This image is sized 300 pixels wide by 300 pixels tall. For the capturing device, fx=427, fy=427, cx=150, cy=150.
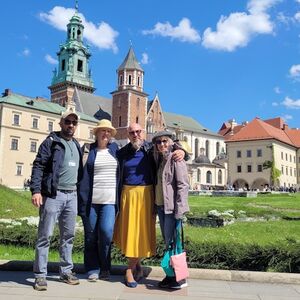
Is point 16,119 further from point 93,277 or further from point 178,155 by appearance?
point 178,155

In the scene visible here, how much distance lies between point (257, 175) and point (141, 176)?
67315mm

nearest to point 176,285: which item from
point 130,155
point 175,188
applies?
point 175,188

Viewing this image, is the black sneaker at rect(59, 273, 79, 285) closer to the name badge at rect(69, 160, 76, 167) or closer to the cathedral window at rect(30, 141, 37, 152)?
the name badge at rect(69, 160, 76, 167)

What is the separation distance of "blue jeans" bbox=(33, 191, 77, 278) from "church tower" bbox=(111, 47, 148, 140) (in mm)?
62387

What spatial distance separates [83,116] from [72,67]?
2688cm

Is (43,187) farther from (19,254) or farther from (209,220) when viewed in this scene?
(209,220)

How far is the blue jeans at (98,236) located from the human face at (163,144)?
1.00 m

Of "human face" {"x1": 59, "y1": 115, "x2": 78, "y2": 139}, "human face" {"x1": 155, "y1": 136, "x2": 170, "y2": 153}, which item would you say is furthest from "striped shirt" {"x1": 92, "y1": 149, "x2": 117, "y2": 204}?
"human face" {"x1": 155, "y1": 136, "x2": 170, "y2": 153}

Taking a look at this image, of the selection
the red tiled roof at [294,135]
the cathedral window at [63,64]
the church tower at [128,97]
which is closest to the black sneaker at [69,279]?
the church tower at [128,97]

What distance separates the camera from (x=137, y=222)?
5.64 m

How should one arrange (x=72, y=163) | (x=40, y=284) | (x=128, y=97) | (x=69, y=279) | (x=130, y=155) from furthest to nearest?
1. (x=128, y=97)
2. (x=130, y=155)
3. (x=72, y=163)
4. (x=69, y=279)
5. (x=40, y=284)

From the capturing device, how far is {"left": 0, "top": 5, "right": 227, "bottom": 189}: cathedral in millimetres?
54000

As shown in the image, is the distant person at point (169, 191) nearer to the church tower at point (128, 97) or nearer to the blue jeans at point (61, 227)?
the blue jeans at point (61, 227)

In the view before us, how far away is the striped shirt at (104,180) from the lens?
5.67 meters
